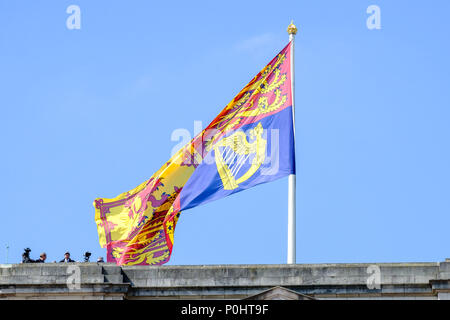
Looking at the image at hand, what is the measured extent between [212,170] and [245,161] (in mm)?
1178

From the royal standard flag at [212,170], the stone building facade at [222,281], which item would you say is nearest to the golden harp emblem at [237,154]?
the royal standard flag at [212,170]

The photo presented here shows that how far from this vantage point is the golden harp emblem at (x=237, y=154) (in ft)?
164

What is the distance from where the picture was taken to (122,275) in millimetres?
46094

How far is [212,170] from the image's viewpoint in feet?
165

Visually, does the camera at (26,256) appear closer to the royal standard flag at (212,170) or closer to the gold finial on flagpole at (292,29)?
the royal standard flag at (212,170)

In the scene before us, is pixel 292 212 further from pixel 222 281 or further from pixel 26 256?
pixel 26 256

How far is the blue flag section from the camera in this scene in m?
49.8

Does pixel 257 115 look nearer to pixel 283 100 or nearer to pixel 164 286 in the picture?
pixel 283 100

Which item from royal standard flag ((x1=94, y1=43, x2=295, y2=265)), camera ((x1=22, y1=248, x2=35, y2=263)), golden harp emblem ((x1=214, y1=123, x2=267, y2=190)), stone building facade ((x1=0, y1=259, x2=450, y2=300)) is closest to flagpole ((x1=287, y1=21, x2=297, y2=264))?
royal standard flag ((x1=94, y1=43, x2=295, y2=265))

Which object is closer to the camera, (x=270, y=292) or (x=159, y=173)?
(x=270, y=292)

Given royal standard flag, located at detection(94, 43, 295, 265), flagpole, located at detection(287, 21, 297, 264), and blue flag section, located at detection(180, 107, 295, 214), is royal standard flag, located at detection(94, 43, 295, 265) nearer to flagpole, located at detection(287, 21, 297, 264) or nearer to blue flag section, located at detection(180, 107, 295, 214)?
blue flag section, located at detection(180, 107, 295, 214)
